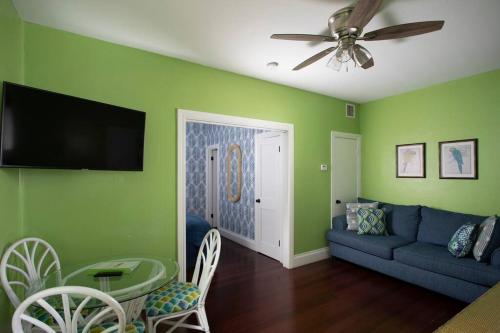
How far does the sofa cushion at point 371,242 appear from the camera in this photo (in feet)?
10.3

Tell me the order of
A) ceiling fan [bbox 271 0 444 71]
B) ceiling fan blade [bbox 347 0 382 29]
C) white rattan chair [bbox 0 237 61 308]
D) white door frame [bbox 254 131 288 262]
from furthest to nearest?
white door frame [bbox 254 131 288 262] → white rattan chair [bbox 0 237 61 308] → ceiling fan [bbox 271 0 444 71] → ceiling fan blade [bbox 347 0 382 29]

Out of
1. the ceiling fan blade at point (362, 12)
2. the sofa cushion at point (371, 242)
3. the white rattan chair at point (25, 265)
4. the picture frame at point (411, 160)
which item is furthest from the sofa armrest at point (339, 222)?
the white rattan chair at point (25, 265)

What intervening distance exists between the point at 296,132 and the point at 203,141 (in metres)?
2.88

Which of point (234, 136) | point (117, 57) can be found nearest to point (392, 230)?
point (234, 136)

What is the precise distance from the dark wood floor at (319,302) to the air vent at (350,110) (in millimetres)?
2475

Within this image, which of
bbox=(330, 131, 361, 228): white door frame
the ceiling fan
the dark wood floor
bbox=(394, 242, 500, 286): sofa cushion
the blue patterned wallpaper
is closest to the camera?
the ceiling fan

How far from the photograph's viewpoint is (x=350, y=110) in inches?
171

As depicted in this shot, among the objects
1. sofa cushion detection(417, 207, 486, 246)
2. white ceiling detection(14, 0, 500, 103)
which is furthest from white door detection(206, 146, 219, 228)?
sofa cushion detection(417, 207, 486, 246)

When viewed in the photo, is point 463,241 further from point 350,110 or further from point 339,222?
point 350,110

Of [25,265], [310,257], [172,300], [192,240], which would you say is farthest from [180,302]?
[310,257]

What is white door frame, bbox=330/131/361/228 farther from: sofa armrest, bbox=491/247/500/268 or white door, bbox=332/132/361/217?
sofa armrest, bbox=491/247/500/268

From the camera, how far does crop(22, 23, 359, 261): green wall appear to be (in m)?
2.04

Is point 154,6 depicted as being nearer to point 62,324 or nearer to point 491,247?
point 62,324

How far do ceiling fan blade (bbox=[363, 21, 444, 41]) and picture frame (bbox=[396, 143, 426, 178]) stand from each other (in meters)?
2.48
